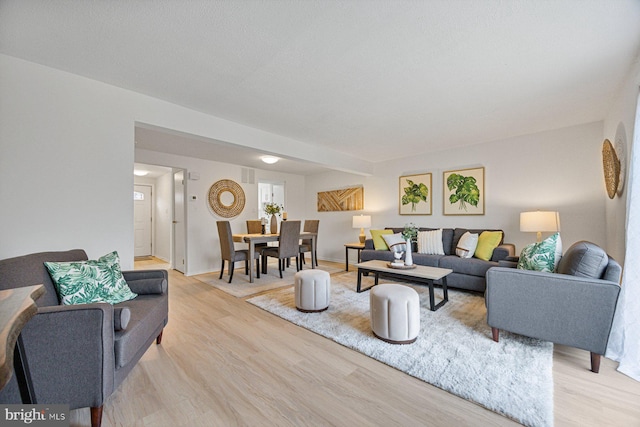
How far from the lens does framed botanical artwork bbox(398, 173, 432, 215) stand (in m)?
4.83

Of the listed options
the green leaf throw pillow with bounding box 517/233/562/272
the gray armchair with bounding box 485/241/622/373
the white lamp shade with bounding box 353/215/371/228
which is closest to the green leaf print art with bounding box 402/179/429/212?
the white lamp shade with bounding box 353/215/371/228

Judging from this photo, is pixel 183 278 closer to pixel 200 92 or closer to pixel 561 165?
pixel 200 92

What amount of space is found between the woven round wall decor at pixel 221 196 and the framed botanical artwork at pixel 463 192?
409cm

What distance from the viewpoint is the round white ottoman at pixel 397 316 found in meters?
2.08

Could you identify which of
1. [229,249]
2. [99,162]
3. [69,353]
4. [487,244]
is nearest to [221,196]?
[229,249]

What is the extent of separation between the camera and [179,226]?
513 cm

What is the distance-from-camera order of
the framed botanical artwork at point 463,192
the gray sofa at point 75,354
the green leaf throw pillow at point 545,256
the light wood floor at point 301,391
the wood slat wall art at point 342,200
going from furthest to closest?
the wood slat wall art at point 342,200
the framed botanical artwork at point 463,192
the green leaf throw pillow at point 545,256
the light wood floor at point 301,391
the gray sofa at point 75,354

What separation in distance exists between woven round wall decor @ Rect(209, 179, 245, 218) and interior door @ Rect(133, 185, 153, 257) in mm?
3112

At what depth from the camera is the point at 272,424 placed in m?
1.32

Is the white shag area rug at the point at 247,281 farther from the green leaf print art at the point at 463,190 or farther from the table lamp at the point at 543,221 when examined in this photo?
the table lamp at the point at 543,221

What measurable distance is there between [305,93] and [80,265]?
7.36 feet

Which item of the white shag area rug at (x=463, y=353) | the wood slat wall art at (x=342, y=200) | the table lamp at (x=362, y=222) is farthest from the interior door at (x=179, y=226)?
the table lamp at (x=362, y=222)

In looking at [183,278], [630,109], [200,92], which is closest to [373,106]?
[200,92]

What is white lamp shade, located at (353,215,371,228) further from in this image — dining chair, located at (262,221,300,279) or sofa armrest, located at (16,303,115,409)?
sofa armrest, located at (16,303,115,409)
